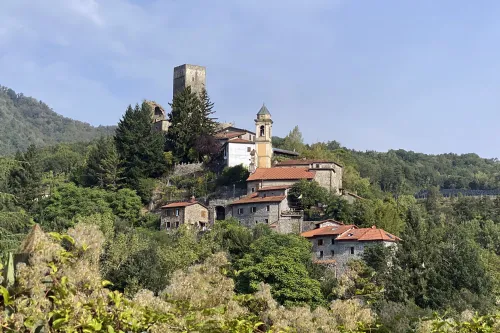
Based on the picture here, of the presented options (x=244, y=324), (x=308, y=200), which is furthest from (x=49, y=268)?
(x=308, y=200)

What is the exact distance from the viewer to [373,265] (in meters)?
49.9

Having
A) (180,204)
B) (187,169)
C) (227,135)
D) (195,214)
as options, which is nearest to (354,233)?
(195,214)

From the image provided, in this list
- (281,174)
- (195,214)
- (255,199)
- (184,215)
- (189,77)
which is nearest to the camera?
(255,199)

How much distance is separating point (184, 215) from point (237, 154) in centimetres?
871

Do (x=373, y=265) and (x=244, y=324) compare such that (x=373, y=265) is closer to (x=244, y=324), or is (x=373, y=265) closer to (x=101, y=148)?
(x=101, y=148)

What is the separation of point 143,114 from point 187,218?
16.6m

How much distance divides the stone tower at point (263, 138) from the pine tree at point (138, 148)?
9566 millimetres

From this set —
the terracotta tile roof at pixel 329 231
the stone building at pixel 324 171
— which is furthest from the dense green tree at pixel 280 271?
the stone building at pixel 324 171

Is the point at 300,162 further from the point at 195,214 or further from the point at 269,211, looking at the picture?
the point at 195,214

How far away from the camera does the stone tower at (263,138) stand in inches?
2559

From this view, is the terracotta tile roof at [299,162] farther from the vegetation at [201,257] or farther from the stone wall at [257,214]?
the stone wall at [257,214]

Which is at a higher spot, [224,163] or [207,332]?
[224,163]

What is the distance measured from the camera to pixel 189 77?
276 feet

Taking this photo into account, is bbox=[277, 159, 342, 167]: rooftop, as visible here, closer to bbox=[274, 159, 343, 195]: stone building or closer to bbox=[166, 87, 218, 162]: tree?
bbox=[274, 159, 343, 195]: stone building
